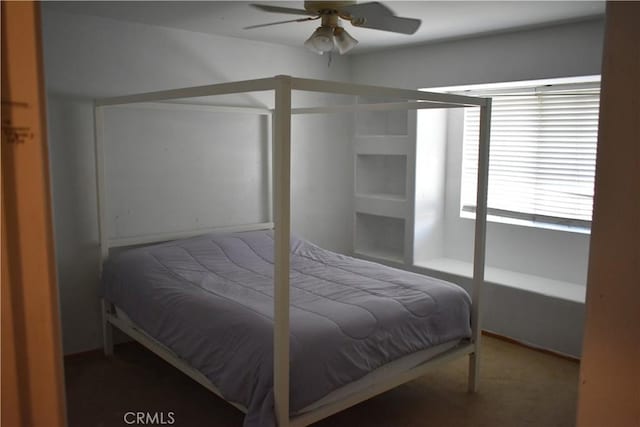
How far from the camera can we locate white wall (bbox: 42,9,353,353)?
341 cm

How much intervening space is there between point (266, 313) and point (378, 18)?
1.49m

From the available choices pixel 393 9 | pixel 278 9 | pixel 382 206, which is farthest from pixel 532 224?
pixel 278 9

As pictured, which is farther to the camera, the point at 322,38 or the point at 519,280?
the point at 519,280

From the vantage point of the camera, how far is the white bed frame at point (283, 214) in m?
2.06

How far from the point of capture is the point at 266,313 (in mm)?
2533

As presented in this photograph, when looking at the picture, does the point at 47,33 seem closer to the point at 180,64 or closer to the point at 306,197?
the point at 180,64

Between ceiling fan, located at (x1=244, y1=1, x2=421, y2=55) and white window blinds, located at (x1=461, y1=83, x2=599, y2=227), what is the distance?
176 cm

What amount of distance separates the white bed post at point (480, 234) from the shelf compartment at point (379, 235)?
182 cm

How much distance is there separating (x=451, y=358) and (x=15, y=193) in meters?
2.80

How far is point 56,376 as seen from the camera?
1.56 feet

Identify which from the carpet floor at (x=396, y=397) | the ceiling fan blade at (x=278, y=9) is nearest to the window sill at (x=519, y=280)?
the carpet floor at (x=396, y=397)

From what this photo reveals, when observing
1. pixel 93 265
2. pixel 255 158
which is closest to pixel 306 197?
pixel 255 158

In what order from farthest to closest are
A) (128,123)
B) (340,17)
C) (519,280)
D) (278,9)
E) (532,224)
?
(532,224)
(519,280)
(128,123)
(340,17)
(278,9)

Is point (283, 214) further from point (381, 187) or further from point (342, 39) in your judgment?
point (381, 187)
